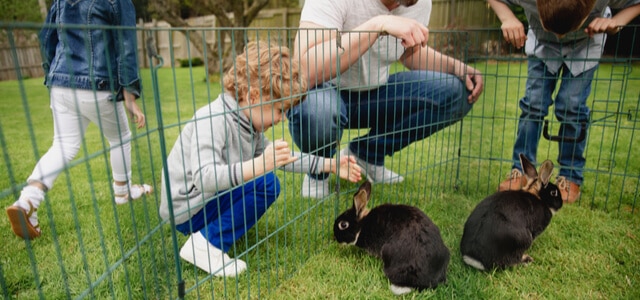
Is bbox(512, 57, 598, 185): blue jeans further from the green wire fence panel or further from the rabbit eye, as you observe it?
the rabbit eye

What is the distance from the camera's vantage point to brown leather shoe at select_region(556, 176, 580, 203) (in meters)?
2.83

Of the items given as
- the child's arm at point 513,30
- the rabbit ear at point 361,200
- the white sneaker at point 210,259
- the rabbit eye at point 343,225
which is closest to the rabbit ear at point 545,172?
the child's arm at point 513,30

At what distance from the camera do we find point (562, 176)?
114 inches

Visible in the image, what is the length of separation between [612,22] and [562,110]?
0.65 m

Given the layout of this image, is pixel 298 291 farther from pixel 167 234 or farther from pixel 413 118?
pixel 413 118

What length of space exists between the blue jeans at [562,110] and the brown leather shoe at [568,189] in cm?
5

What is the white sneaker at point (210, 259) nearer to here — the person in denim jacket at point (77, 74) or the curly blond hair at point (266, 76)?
the person in denim jacket at point (77, 74)

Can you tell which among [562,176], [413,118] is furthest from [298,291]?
[562,176]

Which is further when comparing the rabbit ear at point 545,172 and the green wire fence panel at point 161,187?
the rabbit ear at point 545,172

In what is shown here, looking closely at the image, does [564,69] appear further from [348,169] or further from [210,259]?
[210,259]

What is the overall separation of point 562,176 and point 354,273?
67.1 inches

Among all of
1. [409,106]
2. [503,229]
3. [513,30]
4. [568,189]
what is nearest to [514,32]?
[513,30]

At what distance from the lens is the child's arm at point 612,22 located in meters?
2.46

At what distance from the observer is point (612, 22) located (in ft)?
8.08
